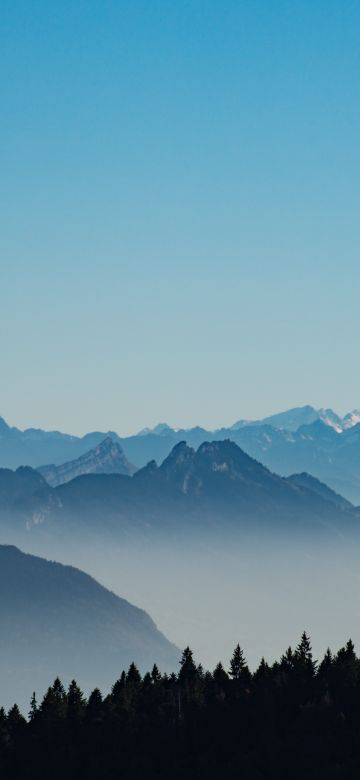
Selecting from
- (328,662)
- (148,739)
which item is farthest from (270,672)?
(148,739)

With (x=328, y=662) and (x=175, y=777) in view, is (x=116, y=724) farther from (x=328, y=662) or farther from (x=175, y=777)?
(x=328, y=662)

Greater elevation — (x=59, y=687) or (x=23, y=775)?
(x=59, y=687)

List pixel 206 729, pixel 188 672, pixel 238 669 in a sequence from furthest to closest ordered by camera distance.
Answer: pixel 188 672, pixel 238 669, pixel 206 729

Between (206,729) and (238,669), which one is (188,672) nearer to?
(238,669)

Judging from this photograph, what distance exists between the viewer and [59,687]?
174m

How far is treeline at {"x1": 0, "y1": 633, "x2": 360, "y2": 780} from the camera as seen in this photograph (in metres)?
142

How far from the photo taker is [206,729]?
158 m

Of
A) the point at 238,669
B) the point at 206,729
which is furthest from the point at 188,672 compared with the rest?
the point at 206,729

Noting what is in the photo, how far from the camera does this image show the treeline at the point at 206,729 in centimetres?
14175

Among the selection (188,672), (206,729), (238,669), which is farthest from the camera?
(188,672)

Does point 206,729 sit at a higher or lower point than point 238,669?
lower

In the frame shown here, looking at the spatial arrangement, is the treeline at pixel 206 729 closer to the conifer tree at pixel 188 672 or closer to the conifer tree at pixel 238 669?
the conifer tree at pixel 238 669

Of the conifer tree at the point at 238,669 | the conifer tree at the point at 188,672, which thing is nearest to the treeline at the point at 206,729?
the conifer tree at the point at 238,669

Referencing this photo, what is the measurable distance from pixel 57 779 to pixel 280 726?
28.3 m
